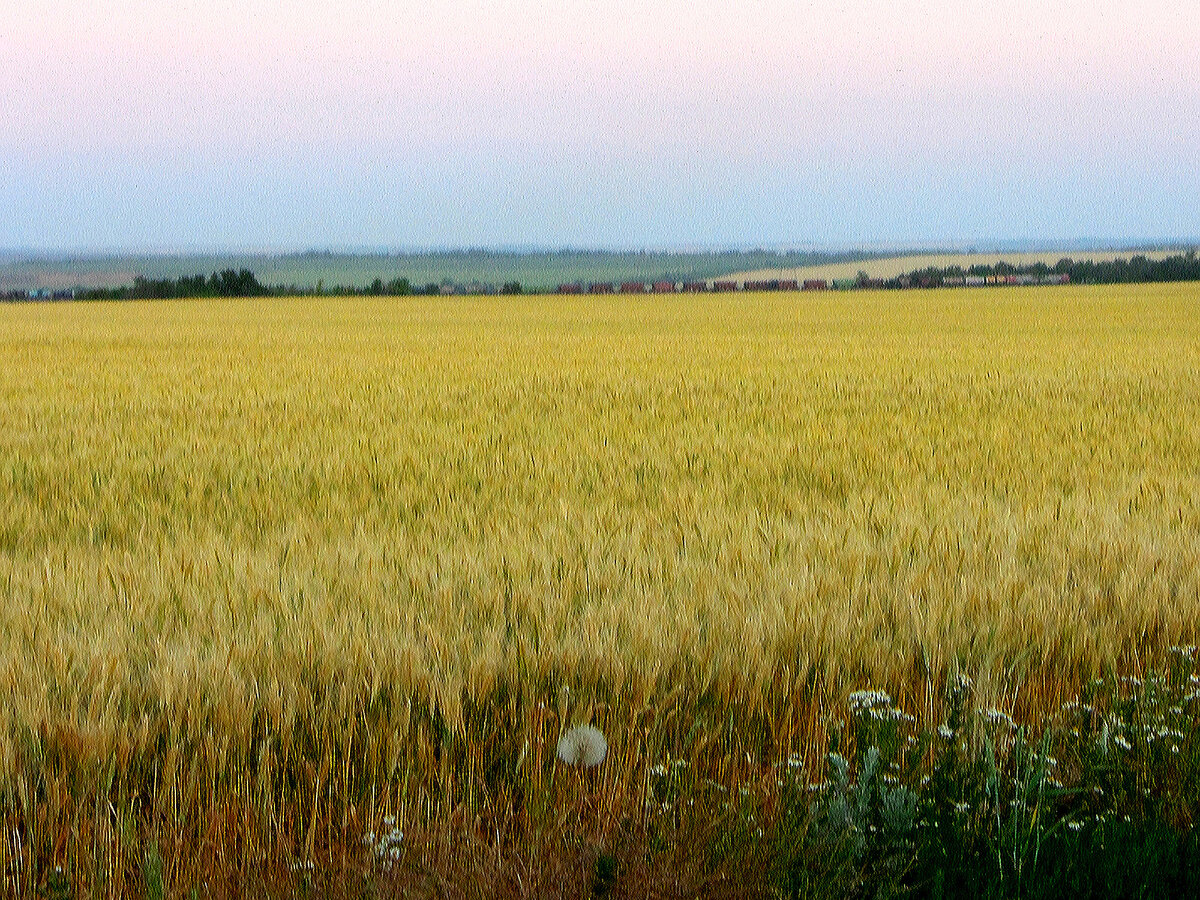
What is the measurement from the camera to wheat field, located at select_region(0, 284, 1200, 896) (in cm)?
266

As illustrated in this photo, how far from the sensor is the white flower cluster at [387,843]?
233 centimetres

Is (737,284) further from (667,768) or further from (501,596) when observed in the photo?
(667,768)

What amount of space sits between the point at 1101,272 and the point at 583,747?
220 feet

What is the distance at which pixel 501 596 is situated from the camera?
147 inches

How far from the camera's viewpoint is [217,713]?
9.14 feet

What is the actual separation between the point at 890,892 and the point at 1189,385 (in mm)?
12519

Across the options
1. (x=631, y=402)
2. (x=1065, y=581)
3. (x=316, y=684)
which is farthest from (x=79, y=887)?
(x=631, y=402)

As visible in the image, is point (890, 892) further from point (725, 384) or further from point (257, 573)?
point (725, 384)

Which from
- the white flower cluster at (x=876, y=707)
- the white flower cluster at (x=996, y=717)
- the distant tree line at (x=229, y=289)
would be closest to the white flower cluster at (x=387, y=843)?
the white flower cluster at (x=876, y=707)

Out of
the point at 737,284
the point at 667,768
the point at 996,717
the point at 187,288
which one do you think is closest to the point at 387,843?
the point at 667,768

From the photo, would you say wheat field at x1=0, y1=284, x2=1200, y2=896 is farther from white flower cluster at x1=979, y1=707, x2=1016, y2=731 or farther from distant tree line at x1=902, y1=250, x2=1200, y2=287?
distant tree line at x1=902, y1=250, x2=1200, y2=287

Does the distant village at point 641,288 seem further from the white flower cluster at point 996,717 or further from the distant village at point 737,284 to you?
the white flower cluster at point 996,717

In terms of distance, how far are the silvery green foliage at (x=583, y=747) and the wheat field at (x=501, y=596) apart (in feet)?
0.23

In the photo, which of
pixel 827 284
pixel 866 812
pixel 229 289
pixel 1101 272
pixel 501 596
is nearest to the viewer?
pixel 866 812
